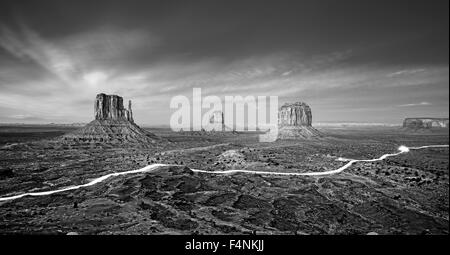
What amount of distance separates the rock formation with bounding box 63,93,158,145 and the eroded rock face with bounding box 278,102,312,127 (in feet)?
290

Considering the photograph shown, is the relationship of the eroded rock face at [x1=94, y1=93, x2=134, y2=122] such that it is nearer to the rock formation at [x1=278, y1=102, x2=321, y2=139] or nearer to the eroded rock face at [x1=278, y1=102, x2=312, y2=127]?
the rock formation at [x1=278, y1=102, x2=321, y2=139]

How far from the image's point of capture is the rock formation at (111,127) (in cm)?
11519

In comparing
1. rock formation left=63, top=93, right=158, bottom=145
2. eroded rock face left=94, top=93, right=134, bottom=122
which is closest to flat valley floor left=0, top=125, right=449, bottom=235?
rock formation left=63, top=93, right=158, bottom=145

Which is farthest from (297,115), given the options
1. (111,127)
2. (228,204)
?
(228,204)

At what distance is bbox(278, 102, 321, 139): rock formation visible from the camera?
509ft

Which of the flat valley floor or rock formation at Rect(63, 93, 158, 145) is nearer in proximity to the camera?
the flat valley floor

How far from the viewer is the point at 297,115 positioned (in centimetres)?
16612

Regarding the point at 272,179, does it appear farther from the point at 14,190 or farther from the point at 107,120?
the point at 107,120

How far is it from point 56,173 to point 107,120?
97.6 m

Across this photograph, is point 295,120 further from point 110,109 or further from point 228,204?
point 228,204
